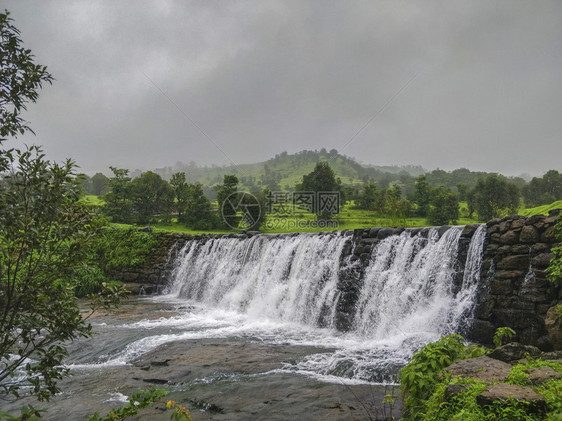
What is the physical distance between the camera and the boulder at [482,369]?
3771 millimetres

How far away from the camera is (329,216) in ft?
136

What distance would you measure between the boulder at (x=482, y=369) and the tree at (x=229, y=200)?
113ft

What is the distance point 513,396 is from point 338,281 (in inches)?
367

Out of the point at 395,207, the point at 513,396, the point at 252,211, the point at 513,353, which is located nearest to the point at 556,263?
the point at 513,353

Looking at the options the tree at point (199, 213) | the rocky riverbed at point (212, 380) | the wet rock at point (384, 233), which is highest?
the tree at point (199, 213)

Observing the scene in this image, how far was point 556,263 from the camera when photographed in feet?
21.7

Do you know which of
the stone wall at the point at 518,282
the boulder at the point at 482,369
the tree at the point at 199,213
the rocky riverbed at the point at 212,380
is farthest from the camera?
the tree at the point at 199,213

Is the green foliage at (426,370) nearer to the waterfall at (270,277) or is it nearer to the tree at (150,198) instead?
the waterfall at (270,277)

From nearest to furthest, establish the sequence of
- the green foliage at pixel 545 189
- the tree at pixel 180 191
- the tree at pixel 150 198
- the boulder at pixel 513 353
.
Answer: the boulder at pixel 513 353 < the tree at pixel 150 198 < the green foliage at pixel 545 189 < the tree at pixel 180 191

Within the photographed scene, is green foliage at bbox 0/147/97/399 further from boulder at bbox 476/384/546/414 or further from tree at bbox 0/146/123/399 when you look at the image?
boulder at bbox 476/384/546/414

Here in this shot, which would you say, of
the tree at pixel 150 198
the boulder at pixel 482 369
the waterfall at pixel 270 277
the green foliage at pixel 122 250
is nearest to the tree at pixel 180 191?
the tree at pixel 150 198

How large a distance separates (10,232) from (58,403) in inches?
193

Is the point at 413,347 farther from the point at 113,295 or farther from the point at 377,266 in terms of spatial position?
the point at 113,295

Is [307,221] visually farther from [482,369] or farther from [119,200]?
[482,369]
